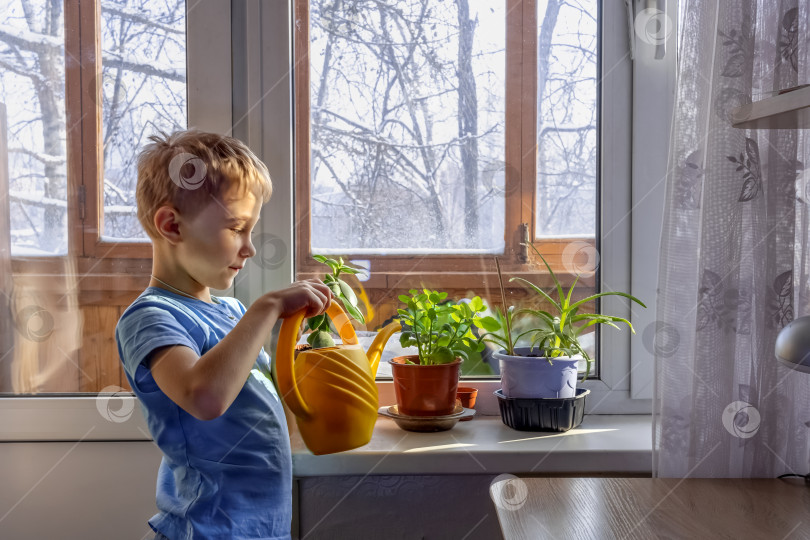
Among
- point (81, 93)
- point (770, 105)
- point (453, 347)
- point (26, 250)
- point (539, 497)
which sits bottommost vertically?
point (539, 497)

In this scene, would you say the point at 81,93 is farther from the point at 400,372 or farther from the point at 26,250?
the point at 400,372

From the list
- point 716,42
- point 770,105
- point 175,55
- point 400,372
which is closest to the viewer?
point 770,105

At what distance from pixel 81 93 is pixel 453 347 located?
853mm

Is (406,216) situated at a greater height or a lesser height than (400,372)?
greater

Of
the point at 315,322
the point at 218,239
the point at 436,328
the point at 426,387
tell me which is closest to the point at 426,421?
the point at 426,387

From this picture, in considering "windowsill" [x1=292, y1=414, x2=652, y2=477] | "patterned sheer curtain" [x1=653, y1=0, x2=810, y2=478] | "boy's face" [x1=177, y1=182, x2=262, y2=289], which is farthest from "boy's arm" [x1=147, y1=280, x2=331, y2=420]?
"patterned sheer curtain" [x1=653, y1=0, x2=810, y2=478]

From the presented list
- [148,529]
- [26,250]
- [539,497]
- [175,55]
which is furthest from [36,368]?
[539,497]

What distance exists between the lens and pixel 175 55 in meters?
1.34

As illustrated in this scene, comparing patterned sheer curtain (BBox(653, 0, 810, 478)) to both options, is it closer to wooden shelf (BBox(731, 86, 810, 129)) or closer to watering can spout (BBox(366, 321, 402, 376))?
wooden shelf (BBox(731, 86, 810, 129))

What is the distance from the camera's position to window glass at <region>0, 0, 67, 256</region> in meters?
1.33

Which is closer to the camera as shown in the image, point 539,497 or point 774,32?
point 539,497

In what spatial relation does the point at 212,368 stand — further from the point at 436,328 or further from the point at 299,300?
the point at 436,328

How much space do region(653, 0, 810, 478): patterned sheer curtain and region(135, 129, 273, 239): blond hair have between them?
65 cm

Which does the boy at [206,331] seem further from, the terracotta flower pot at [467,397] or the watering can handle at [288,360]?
the terracotta flower pot at [467,397]
